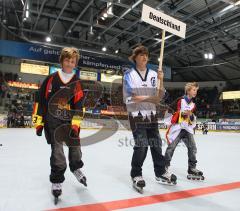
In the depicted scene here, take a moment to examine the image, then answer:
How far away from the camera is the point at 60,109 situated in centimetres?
261

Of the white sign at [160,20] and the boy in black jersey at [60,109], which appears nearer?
the boy in black jersey at [60,109]

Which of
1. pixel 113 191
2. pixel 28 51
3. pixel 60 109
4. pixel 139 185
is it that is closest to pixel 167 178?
pixel 139 185

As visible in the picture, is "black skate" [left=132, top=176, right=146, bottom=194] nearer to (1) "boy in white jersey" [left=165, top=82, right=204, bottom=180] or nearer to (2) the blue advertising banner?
(1) "boy in white jersey" [left=165, top=82, right=204, bottom=180]

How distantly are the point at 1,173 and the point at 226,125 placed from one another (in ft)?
57.2

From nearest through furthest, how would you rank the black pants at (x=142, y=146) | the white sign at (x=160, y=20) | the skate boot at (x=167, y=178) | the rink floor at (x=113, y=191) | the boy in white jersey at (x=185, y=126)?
the rink floor at (x=113, y=191), the black pants at (x=142, y=146), the skate boot at (x=167, y=178), the white sign at (x=160, y=20), the boy in white jersey at (x=185, y=126)

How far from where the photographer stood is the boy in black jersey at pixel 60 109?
2.50 meters

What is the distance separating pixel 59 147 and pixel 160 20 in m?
1.97

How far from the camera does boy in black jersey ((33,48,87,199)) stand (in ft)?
8.19

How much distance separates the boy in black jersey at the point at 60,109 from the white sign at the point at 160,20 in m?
1.10

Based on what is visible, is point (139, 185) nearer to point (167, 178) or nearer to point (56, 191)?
point (167, 178)

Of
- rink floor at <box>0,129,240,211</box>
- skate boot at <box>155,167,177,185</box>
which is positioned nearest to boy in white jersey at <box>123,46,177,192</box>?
skate boot at <box>155,167,177,185</box>

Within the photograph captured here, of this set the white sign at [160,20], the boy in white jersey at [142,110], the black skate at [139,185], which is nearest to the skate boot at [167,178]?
the boy in white jersey at [142,110]

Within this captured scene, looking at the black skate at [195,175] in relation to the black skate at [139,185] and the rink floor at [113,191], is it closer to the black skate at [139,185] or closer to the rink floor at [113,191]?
the rink floor at [113,191]

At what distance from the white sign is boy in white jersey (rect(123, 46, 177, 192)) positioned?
50 cm
